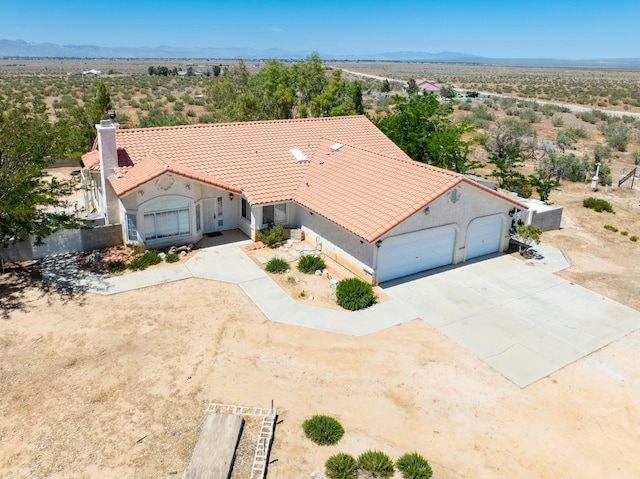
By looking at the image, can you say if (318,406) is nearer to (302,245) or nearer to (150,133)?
(302,245)

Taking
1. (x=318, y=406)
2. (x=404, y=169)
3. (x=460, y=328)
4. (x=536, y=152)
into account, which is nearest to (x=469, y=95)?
(x=536, y=152)

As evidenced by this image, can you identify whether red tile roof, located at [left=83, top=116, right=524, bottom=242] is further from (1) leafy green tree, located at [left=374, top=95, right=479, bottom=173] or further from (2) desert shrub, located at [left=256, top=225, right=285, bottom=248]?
(1) leafy green tree, located at [left=374, top=95, right=479, bottom=173]

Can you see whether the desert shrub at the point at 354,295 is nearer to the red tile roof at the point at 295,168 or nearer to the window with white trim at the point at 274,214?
the red tile roof at the point at 295,168

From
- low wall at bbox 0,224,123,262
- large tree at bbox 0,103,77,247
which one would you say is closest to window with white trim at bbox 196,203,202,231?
low wall at bbox 0,224,123,262

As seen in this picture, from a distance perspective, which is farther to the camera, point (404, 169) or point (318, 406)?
point (404, 169)

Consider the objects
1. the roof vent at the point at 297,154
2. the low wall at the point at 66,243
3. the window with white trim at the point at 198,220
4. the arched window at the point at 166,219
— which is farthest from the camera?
the roof vent at the point at 297,154

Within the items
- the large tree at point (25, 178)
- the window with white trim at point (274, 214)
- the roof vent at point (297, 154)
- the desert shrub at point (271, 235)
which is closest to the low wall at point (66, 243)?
the large tree at point (25, 178)
